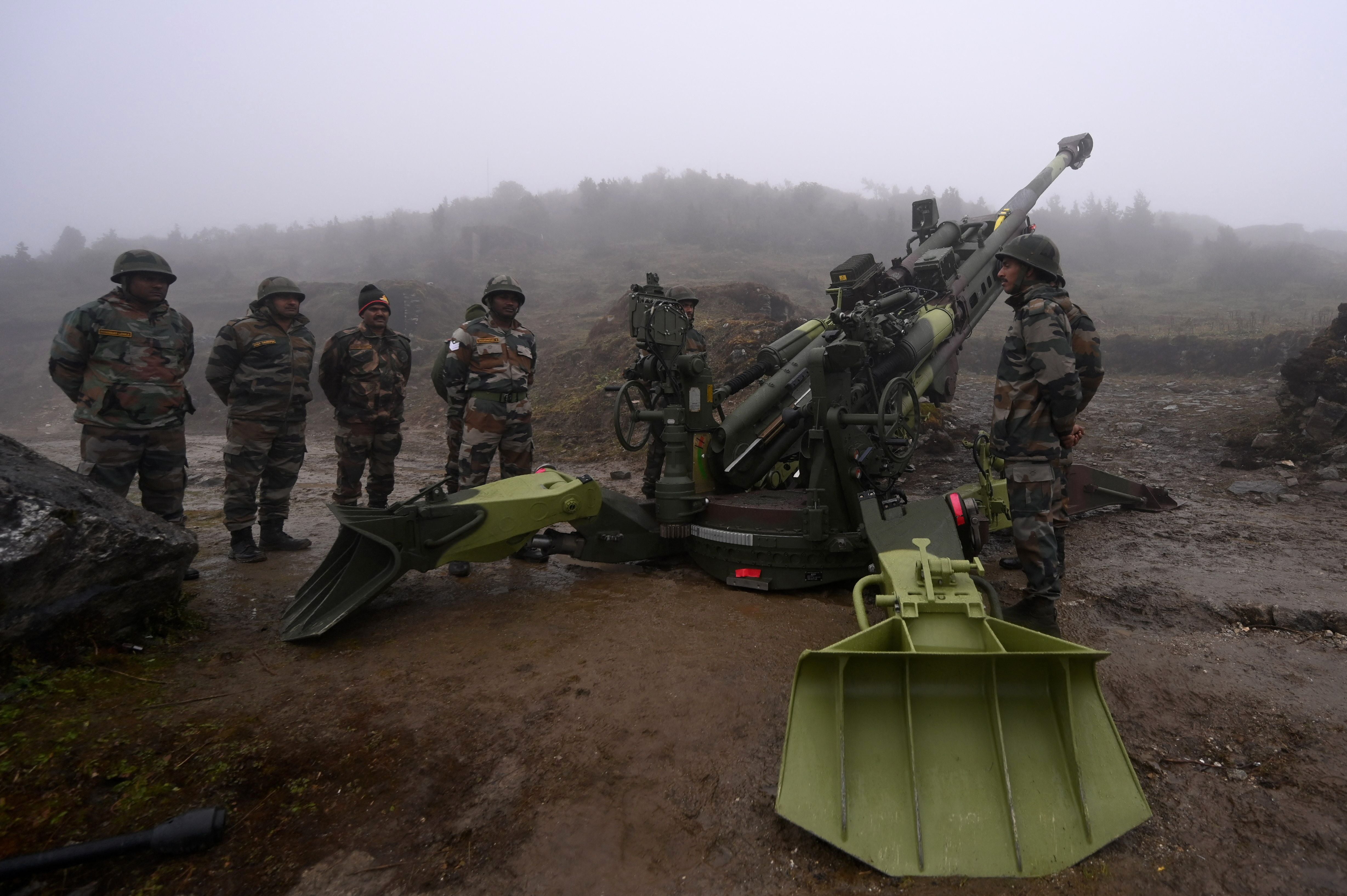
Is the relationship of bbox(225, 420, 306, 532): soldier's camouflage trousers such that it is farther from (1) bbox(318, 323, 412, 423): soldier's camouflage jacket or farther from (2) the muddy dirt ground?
(2) the muddy dirt ground

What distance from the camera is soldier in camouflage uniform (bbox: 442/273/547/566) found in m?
5.39

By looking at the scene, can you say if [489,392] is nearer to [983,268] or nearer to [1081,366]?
[1081,366]

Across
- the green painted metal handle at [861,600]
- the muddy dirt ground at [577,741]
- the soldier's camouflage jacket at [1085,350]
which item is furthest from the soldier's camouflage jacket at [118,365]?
the soldier's camouflage jacket at [1085,350]

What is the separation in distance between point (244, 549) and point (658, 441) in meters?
3.17

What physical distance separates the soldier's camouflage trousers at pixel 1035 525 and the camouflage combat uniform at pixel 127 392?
16.7 ft

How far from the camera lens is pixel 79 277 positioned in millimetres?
28672

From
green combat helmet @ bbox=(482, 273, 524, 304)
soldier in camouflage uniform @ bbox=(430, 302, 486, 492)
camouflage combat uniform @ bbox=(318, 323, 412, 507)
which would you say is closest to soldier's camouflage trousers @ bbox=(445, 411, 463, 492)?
soldier in camouflage uniform @ bbox=(430, 302, 486, 492)

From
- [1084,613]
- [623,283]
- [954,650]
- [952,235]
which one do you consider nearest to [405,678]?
[954,650]

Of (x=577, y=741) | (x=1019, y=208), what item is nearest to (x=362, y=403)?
(x=577, y=741)

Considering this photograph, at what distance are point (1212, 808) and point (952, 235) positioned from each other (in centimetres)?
642

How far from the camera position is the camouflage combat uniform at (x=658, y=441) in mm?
4980

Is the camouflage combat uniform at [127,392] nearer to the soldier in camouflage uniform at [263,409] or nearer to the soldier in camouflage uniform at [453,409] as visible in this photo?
the soldier in camouflage uniform at [263,409]

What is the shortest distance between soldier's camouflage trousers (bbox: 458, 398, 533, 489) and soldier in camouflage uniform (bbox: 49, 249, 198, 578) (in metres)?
1.86

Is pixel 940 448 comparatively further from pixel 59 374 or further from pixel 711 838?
pixel 59 374
